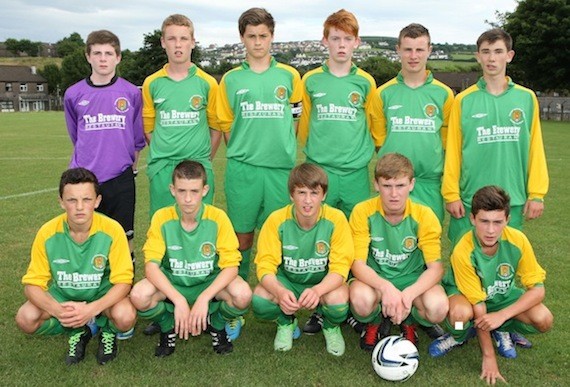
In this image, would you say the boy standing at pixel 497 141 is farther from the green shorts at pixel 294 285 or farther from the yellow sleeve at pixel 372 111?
the green shorts at pixel 294 285

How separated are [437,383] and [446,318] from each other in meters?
0.42

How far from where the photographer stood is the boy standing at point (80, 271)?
343 cm

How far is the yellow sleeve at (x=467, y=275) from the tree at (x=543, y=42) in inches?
1272

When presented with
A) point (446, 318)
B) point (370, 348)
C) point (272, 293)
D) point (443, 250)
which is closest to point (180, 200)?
point (272, 293)

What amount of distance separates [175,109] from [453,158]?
6.22 feet

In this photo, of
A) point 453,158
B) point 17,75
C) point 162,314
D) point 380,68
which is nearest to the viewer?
point 162,314

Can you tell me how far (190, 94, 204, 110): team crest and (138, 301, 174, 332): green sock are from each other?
1.39m

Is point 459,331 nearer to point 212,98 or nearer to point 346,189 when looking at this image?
point 346,189

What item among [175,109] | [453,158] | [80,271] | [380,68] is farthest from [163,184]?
[380,68]

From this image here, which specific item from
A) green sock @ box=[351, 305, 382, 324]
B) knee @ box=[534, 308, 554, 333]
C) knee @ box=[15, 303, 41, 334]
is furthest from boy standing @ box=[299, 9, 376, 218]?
knee @ box=[15, 303, 41, 334]

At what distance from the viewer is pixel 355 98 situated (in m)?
4.18

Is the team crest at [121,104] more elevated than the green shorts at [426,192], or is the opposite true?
the team crest at [121,104]

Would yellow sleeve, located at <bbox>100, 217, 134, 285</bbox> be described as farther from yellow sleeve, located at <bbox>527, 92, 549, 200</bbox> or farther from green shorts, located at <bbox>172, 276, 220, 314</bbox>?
yellow sleeve, located at <bbox>527, 92, 549, 200</bbox>

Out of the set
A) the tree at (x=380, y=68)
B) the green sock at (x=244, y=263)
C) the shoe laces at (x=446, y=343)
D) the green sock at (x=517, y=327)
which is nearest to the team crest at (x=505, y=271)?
the green sock at (x=517, y=327)
